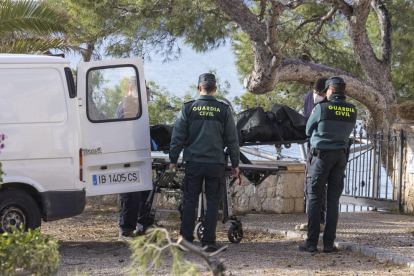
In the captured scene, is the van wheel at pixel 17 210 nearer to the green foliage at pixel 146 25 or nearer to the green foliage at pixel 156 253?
the green foliage at pixel 156 253

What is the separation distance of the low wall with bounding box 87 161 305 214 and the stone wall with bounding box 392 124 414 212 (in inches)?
78.0

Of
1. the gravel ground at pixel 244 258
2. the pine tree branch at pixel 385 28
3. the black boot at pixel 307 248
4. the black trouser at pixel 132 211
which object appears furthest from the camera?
the pine tree branch at pixel 385 28

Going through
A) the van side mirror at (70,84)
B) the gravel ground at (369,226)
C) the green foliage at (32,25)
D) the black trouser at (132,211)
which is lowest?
the gravel ground at (369,226)

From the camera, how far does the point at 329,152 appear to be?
→ 5.73 metres

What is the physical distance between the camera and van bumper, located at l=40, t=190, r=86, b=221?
18.5 ft

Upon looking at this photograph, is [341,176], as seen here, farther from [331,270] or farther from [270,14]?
[270,14]

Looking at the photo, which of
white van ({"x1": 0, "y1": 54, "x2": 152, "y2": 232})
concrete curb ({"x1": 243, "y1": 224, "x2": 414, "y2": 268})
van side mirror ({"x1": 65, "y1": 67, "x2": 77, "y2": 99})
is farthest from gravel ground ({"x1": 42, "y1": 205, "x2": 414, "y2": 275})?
van side mirror ({"x1": 65, "y1": 67, "x2": 77, "y2": 99})

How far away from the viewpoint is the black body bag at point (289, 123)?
6.53 m

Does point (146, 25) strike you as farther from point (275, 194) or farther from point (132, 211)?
point (132, 211)

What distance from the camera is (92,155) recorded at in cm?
591

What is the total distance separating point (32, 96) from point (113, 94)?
103 cm

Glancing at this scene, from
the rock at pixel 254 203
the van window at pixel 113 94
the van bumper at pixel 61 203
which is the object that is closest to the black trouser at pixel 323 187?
the van window at pixel 113 94

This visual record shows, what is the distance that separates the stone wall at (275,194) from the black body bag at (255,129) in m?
2.96

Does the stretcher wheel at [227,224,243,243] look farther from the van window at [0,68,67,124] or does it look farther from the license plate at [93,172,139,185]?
the van window at [0,68,67,124]
